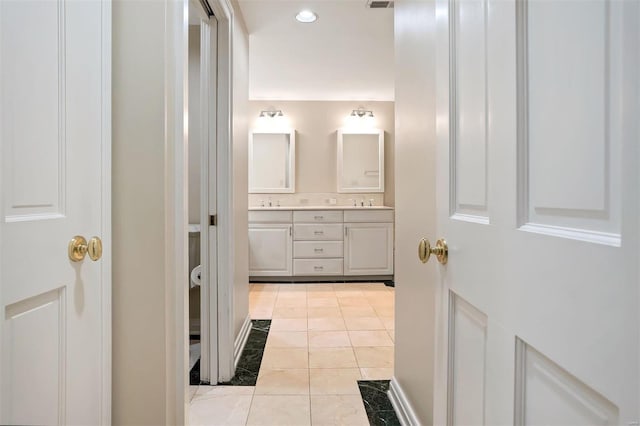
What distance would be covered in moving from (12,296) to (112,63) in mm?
672

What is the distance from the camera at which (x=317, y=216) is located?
14.1ft

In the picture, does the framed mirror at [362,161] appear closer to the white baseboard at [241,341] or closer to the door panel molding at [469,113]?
the white baseboard at [241,341]

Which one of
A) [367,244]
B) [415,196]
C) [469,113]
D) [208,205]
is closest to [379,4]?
[415,196]

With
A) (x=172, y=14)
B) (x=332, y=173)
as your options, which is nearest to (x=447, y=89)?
(x=172, y=14)

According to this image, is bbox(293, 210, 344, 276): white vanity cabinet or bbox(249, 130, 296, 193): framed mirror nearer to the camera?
bbox(293, 210, 344, 276): white vanity cabinet

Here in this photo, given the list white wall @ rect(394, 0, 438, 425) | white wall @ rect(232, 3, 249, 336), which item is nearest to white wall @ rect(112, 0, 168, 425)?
white wall @ rect(394, 0, 438, 425)

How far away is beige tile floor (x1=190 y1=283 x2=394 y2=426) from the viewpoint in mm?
1647

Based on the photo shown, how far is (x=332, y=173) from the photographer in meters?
4.88

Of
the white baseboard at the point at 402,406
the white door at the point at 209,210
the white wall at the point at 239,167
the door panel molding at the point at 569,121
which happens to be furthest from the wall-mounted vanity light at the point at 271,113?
the door panel molding at the point at 569,121

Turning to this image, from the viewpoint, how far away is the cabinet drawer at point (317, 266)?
4297 millimetres

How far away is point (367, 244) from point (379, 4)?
105 inches

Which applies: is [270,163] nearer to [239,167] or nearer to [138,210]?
[239,167]

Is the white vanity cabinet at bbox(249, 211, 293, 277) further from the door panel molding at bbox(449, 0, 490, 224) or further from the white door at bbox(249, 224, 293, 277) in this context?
the door panel molding at bbox(449, 0, 490, 224)

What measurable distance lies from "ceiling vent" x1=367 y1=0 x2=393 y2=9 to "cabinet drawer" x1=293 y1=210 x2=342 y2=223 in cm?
Result: 237
